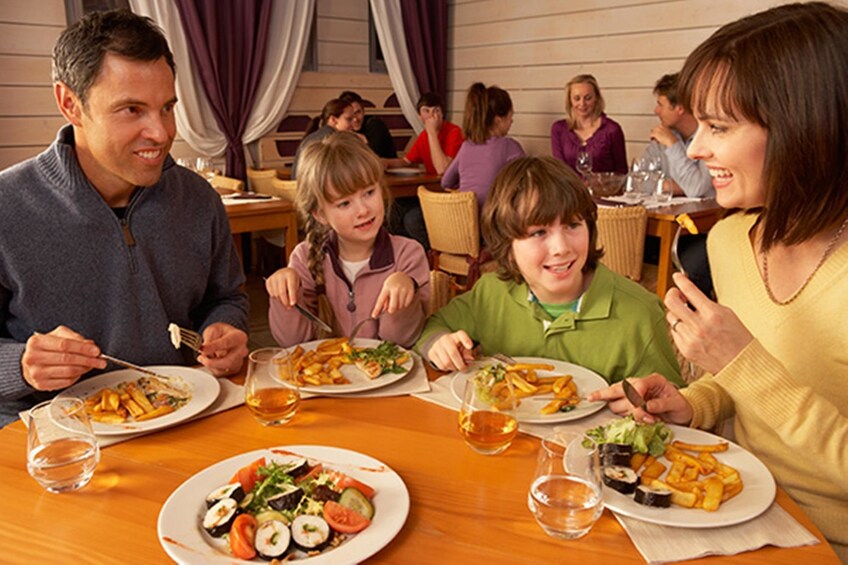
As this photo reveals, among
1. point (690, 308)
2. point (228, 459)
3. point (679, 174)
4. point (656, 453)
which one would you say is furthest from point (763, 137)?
point (679, 174)

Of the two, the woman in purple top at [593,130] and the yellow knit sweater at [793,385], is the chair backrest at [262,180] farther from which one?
the yellow knit sweater at [793,385]

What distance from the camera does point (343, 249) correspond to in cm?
225

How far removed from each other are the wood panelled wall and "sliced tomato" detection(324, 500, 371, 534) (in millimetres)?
5177

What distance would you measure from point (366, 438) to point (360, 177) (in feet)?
3.42

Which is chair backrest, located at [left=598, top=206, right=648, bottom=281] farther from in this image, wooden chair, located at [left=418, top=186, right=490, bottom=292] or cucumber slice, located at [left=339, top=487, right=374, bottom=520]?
cucumber slice, located at [left=339, top=487, right=374, bottom=520]

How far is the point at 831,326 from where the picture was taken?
131cm

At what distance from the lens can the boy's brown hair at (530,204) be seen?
1.73m

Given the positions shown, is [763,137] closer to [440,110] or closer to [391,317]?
[391,317]

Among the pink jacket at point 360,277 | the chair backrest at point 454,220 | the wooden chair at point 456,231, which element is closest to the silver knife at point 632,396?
the pink jacket at point 360,277

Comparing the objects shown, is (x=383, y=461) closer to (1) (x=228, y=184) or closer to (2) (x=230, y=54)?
(1) (x=228, y=184)

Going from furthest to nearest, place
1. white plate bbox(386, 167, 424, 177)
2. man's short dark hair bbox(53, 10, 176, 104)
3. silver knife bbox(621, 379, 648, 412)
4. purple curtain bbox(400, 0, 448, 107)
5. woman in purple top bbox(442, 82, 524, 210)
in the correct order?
purple curtain bbox(400, 0, 448, 107) < white plate bbox(386, 167, 424, 177) < woman in purple top bbox(442, 82, 524, 210) < man's short dark hair bbox(53, 10, 176, 104) < silver knife bbox(621, 379, 648, 412)

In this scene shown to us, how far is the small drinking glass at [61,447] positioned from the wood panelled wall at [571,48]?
17.3 feet

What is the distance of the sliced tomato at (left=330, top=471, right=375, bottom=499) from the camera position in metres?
1.04

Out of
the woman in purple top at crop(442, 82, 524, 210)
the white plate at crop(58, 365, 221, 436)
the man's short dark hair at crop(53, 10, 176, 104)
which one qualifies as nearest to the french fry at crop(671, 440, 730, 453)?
the white plate at crop(58, 365, 221, 436)
